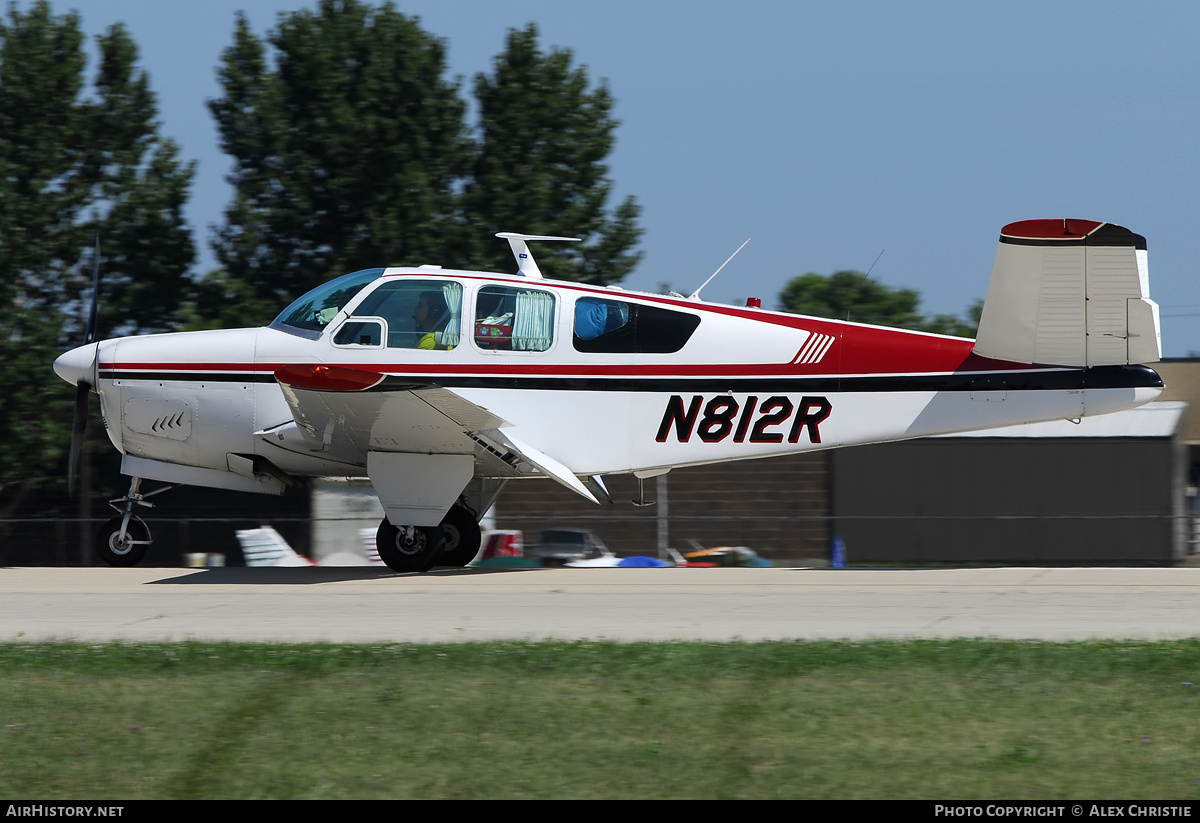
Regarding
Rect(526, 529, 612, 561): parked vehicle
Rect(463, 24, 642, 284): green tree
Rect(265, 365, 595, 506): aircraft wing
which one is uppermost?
Rect(463, 24, 642, 284): green tree

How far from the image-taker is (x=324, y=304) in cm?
1210

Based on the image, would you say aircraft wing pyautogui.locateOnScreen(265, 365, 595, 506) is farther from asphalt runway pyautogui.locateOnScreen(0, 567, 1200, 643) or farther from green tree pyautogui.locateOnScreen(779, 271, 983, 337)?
green tree pyautogui.locateOnScreen(779, 271, 983, 337)

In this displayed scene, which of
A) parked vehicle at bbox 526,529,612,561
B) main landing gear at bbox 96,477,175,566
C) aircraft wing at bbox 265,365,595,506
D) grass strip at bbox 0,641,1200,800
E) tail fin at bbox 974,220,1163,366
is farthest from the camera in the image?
parked vehicle at bbox 526,529,612,561

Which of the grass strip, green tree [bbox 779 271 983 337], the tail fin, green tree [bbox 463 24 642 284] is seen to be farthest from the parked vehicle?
green tree [bbox 779 271 983 337]

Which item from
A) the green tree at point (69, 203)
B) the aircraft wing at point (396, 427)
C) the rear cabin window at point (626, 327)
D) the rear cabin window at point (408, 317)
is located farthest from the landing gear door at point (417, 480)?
the green tree at point (69, 203)

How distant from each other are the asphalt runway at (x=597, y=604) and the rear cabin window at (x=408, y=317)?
221 centimetres

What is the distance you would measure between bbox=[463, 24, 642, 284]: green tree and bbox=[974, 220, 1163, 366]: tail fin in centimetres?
1254

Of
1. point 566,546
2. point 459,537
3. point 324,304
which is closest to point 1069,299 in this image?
point 459,537

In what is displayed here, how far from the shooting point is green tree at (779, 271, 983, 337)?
53.3 meters

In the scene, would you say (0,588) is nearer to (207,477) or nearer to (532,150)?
(207,477)

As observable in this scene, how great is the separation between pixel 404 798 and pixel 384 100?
2087 centimetres

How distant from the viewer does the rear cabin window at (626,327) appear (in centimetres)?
1195

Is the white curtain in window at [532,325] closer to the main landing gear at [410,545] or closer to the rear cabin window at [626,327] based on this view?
the rear cabin window at [626,327]
